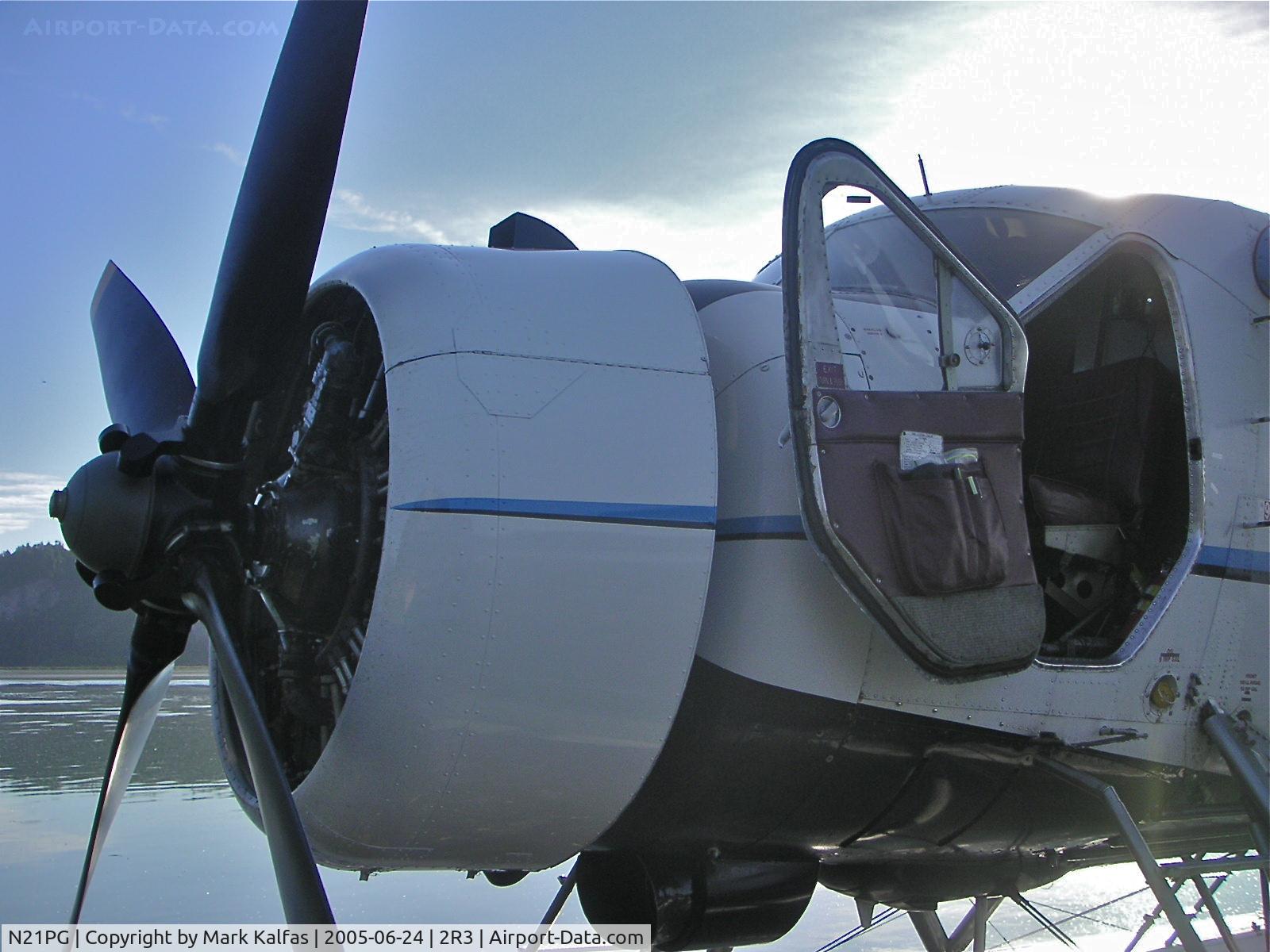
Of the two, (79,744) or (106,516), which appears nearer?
(106,516)

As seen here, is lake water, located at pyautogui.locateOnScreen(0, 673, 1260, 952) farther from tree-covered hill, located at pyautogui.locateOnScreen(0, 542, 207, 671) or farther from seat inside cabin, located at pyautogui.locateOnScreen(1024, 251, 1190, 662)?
seat inside cabin, located at pyautogui.locateOnScreen(1024, 251, 1190, 662)

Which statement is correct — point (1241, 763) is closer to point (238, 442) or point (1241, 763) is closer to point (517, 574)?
point (517, 574)

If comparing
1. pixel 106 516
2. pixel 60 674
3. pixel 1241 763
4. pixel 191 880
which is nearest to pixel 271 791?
pixel 106 516

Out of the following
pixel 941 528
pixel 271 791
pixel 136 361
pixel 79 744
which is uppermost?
pixel 136 361

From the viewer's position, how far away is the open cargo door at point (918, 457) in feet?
11.3

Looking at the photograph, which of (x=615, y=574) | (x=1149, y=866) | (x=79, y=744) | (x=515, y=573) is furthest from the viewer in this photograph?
(x=79, y=744)

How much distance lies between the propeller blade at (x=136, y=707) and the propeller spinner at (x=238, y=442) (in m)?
0.21

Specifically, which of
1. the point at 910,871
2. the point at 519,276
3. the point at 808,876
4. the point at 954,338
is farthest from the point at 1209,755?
the point at 519,276

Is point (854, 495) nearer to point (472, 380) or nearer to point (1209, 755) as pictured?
point (472, 380)

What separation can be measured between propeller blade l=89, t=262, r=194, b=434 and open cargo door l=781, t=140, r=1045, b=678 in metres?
2.29

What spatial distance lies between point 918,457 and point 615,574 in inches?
41.8

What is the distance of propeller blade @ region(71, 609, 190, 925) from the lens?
3.90 m

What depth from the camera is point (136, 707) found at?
411 centimetres

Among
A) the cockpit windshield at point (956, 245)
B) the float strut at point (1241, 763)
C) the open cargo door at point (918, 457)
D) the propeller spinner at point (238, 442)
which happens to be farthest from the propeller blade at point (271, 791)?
the float strut at point (1241, 763)
